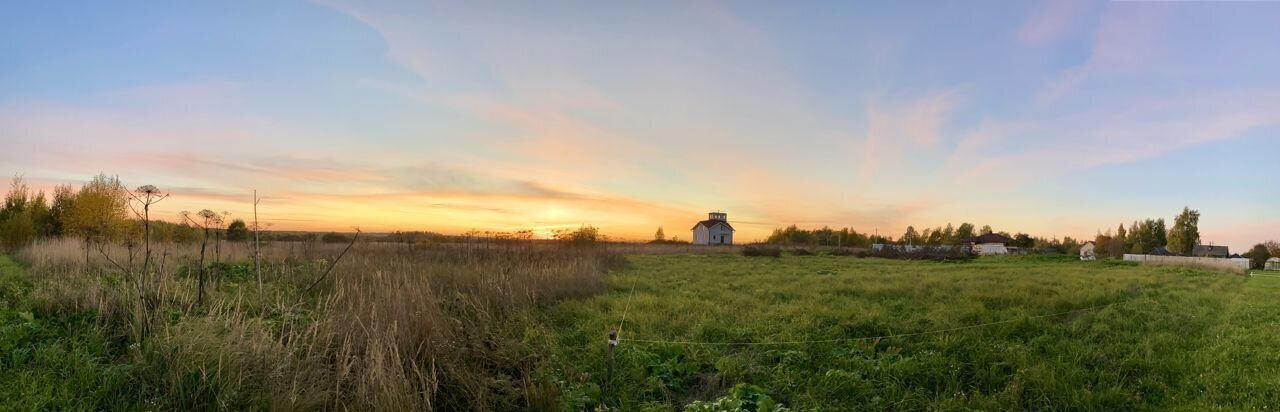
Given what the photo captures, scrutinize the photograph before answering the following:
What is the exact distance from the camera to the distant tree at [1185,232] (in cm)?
6088

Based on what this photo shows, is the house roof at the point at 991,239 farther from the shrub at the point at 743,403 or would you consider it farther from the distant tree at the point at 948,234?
the shrub at the point at 743,403

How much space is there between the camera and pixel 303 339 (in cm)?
502

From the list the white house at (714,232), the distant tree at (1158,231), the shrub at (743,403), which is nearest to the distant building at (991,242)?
the distant tree at (1158,231)

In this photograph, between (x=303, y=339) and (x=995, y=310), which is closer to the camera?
(x=303, y=339)

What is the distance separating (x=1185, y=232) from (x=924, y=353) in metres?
81.1

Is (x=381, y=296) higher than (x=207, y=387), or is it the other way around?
(x=381, y=296)

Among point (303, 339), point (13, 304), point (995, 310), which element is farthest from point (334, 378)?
point (995, 310)

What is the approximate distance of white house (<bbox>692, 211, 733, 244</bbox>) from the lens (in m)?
64.2

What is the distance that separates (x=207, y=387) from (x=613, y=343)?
3.31 metres

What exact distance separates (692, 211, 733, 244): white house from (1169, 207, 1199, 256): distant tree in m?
47.8

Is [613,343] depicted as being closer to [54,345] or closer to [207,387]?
[207,387]

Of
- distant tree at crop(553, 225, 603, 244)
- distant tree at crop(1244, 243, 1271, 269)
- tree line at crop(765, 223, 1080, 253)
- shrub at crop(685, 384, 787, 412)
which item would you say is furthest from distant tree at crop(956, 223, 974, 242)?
shrub at crop(685, 384, 787, 412)

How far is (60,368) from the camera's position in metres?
4.94

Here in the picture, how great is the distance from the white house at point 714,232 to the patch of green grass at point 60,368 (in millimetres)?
59668
